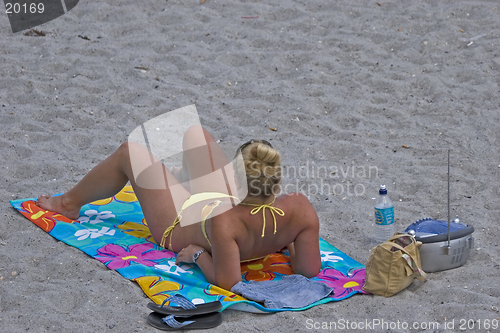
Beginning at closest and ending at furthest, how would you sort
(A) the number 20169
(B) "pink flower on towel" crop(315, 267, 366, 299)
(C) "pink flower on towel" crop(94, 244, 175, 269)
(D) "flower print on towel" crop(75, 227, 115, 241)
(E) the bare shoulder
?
(E) the bare shoulder
(B) "pink flower on towel" crop(315, 267, 366, 299)
(C) "pink flower on towel" crop(94, 244, 175, 269)
(D) "flower print on towel" crop(75, 227, 115, 241)
(A) the number 20169

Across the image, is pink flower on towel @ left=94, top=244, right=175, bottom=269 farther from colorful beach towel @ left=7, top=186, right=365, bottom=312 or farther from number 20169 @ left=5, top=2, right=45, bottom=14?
number 20169 @ left=5, top=2, right=45, bottom=14

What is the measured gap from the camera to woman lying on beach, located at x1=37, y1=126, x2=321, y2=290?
2.55 meters

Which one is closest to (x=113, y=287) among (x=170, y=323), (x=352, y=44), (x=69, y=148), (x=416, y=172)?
(x=170, y=323)

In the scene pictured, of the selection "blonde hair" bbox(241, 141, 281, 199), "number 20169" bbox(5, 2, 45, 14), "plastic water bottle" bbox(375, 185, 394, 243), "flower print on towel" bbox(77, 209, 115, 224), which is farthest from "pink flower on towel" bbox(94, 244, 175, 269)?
"number 20169" bbox(5, 2, 45, 14)

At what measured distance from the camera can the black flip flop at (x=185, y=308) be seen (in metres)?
2.39

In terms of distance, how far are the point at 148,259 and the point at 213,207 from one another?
1.63ft

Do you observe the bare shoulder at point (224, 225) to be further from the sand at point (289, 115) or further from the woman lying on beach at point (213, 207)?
the sand at point (289, 115)

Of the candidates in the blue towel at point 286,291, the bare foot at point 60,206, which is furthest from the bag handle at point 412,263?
the bare foot at point 60,206

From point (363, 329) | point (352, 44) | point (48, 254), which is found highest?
point (352, 44)

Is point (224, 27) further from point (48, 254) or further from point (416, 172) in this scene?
point (48, 254)

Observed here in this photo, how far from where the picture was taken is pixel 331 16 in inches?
241

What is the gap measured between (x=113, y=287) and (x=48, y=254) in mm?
524

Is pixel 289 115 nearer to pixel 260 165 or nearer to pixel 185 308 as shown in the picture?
pixel 260 165

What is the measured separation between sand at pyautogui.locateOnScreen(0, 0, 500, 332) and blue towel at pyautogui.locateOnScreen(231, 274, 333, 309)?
0.08 metres
